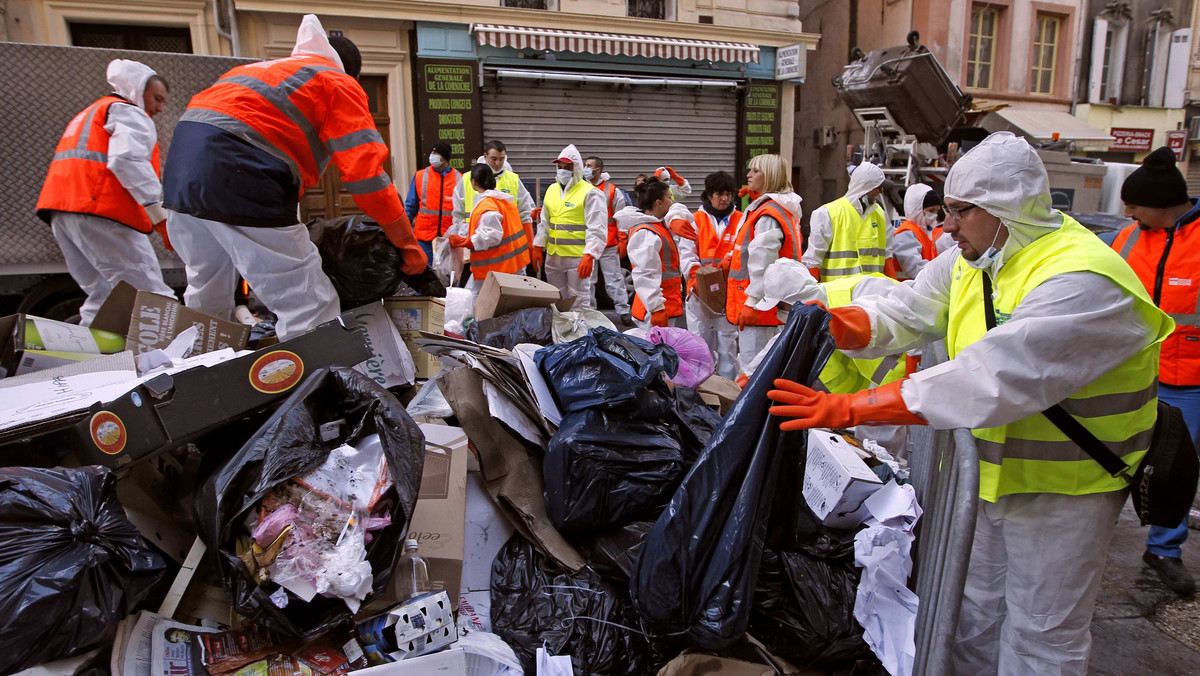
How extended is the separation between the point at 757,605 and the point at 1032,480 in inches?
34.9

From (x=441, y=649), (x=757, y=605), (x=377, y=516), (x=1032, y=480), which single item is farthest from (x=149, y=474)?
(x=1032, y=480)

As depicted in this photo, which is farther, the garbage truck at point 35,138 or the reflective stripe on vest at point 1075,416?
the garbage truck at point 35,138

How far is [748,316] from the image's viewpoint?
14.8 feet

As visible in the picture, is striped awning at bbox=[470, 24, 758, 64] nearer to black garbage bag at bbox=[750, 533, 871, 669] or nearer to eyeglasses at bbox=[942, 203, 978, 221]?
eyeglasses at bbox=[942, 203, 978, 221]

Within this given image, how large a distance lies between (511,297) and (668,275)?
7.39 ft

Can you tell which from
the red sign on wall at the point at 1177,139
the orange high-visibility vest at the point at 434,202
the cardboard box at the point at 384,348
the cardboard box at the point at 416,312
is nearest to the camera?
the cardboard box at the point at 384,348

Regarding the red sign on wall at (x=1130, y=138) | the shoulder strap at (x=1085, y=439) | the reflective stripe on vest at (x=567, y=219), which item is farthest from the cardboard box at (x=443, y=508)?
the red sign on wall at (x=1130, y=138)

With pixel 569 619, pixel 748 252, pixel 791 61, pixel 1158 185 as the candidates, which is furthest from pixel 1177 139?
pixel 569 619

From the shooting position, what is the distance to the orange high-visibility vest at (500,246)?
6.18 meters

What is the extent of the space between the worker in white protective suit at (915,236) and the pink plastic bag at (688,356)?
2.57m

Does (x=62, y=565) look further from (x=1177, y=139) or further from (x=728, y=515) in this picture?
(x=1177, y=139)

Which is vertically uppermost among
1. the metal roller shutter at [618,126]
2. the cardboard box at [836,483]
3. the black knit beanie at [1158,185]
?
the metal roller shutter at [618,126]

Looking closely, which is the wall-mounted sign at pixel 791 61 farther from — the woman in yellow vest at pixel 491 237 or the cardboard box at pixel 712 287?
the cardboard box at pixel 712 287

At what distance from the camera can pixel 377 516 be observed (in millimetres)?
2027
